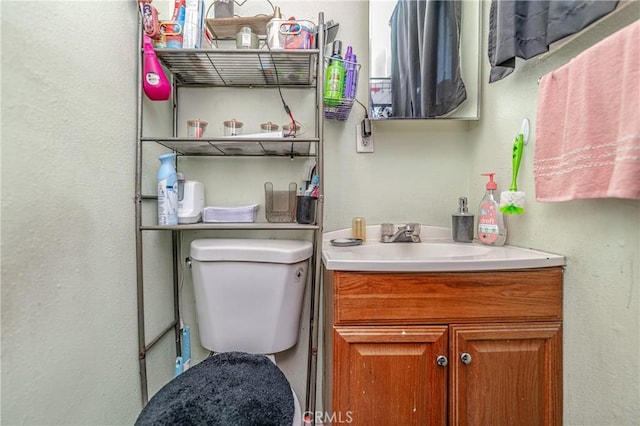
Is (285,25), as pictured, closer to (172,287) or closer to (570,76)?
(570,76)

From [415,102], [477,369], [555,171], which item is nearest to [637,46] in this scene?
[555,171]

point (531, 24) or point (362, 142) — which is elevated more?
point (531, 24)

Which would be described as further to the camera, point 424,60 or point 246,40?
point 424,60

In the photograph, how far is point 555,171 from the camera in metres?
0.69

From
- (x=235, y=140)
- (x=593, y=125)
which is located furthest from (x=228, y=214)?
(x=593, y=125)

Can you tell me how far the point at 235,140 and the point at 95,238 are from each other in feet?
1.53

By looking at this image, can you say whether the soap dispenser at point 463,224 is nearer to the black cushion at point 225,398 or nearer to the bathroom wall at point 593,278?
the bathroom wall at point 593,278

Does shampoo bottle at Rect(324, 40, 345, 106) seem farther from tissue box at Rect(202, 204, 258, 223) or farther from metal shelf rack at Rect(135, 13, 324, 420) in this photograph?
tissue box at Rect(202, 204, 258, 223)

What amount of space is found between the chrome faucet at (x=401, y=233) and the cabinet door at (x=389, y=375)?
1.36ft

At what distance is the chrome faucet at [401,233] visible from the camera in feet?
3.58

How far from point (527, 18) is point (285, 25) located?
70cm

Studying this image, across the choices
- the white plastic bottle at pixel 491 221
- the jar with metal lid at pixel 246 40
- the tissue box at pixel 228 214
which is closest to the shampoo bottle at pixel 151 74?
the jar with metal lid at pixel 246 40

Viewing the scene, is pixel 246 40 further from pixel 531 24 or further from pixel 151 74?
pixel 531 24

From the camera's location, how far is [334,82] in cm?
104
